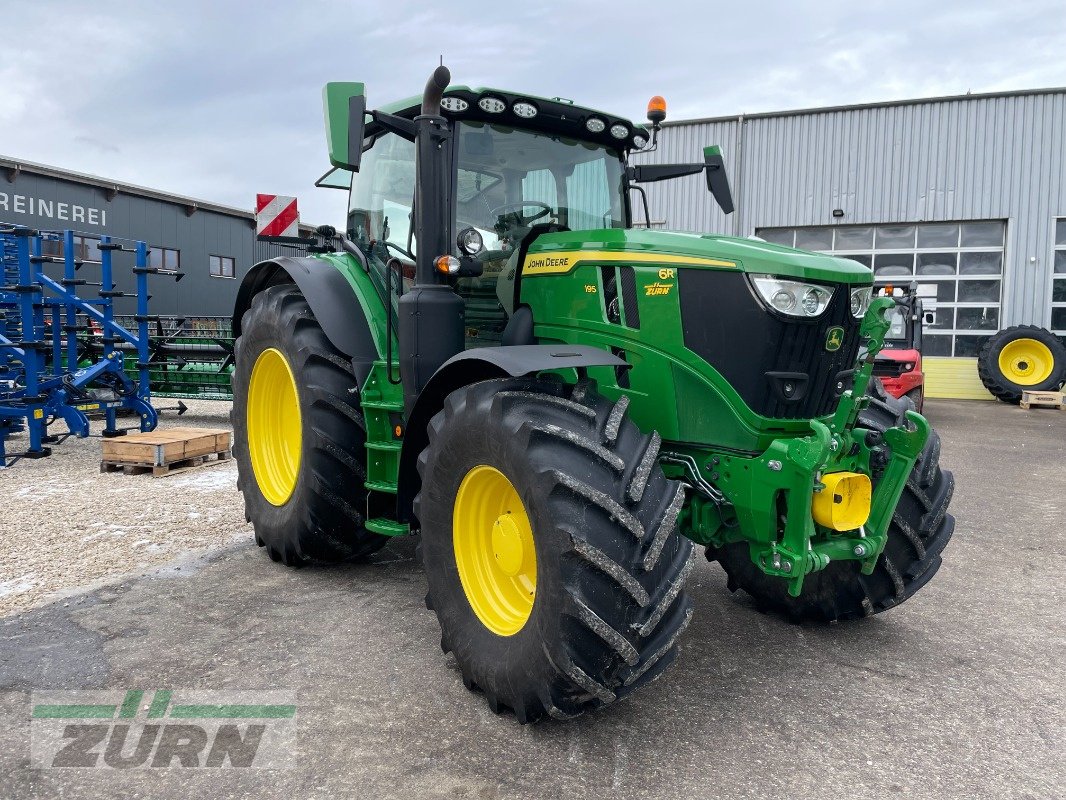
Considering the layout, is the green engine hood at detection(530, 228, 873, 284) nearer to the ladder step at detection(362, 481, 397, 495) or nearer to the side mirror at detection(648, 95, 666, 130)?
the side mirror at detection(648, 95, 666, 130)

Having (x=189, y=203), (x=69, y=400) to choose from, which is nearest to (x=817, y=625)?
(x=69, y=400)

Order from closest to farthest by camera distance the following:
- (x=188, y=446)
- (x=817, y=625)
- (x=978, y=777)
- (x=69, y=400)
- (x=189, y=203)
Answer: (x=978, y=777)
(x=817, y=625)
(x=188, y=446)
(x=69, y=400)
(x=189, y=203)

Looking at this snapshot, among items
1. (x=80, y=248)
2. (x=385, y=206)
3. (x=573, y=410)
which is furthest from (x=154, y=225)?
(x=573, y=410)

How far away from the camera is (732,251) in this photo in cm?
302

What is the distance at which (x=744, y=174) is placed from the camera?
56.8 feet

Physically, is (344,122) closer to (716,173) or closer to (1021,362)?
(716,173)

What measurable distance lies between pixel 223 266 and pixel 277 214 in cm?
1685

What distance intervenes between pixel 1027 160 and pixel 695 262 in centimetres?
1569

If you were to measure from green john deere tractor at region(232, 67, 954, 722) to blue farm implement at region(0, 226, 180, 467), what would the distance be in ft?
15.8

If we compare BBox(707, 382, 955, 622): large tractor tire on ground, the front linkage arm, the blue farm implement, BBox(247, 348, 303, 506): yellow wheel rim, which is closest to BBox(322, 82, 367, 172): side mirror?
BBox(247, 348, 303, 506): yellow wheel rim

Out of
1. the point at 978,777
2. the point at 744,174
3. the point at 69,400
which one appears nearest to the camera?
the point at 978,777

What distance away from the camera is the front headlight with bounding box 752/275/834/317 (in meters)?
2.97

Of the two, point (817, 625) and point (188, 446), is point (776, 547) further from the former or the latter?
point (188, 446)
